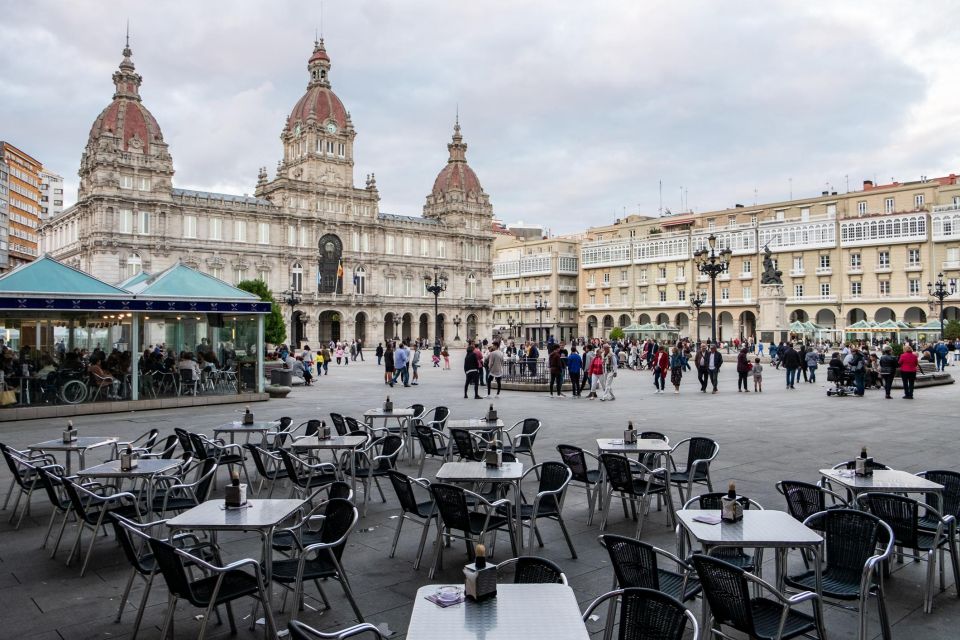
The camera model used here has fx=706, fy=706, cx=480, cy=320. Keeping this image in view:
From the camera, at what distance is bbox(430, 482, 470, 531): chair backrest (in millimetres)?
5043

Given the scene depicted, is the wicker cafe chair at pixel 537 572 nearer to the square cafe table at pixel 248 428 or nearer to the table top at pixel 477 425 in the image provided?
the table top at pixel 477 425

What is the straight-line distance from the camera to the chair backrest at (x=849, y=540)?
13.8 feet

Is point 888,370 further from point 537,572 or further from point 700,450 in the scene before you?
point 537,572

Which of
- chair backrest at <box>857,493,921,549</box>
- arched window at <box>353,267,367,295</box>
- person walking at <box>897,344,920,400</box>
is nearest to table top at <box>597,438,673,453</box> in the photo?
chair backrest at <box>857,493,921,549</box>

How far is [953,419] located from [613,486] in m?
10.8

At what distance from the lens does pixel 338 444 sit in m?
7.31

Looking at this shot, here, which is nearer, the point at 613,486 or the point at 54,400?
the point at 613,486

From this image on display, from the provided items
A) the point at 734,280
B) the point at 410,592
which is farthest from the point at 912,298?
the point at 410,592

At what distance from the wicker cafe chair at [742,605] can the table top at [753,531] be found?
385mm

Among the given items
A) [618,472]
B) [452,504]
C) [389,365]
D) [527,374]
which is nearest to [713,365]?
[527,374]

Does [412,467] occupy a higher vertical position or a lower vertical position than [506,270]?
lower

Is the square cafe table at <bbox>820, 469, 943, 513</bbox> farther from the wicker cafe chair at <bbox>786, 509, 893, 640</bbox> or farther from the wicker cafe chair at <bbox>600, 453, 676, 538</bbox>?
the wicker cafe chair at <bbox>600, 453, 676, 538</bbox>

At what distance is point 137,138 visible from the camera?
188ft

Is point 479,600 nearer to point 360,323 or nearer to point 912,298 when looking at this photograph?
point 912,298
